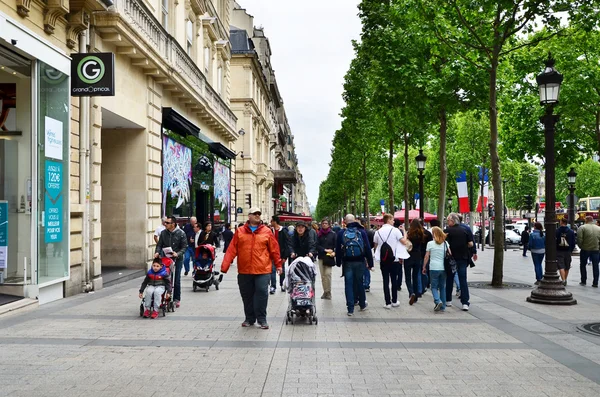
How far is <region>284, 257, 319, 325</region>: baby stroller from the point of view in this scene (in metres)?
8.75

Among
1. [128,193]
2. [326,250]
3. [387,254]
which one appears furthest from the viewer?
[128,193]

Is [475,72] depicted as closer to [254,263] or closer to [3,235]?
[254,263]

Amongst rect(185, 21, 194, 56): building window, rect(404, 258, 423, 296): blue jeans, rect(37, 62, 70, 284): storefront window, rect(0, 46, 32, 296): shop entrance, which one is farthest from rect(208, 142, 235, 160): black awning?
rect(404, 258, 423, 296): blue jeans

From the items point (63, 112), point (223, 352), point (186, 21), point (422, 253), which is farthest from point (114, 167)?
point (223, 352)

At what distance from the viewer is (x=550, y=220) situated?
36.9 ft

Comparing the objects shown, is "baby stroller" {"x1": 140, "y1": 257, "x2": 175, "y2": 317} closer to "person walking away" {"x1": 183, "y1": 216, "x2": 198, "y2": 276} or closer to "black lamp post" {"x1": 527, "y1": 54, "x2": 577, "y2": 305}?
"person walking away" {"x1": 183, "y1": 216, "x2": 198, "y2": 276}

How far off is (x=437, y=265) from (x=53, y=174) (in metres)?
7.58

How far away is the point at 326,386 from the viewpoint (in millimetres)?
5301

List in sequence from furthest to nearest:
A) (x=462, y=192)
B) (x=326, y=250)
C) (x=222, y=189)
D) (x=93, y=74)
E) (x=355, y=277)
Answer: (x=222, y=189)
(x=462, y=192)
(x=93, y=74)
(x=326, y=250)
(x=355, y=277)

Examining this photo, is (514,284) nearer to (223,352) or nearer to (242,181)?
(223,352)

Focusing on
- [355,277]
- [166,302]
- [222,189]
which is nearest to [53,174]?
[166,302]

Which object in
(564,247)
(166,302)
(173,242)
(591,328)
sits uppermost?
(173,242)

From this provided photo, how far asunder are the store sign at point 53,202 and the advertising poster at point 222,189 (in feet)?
52.3

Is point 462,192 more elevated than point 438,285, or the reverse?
point 462,192
